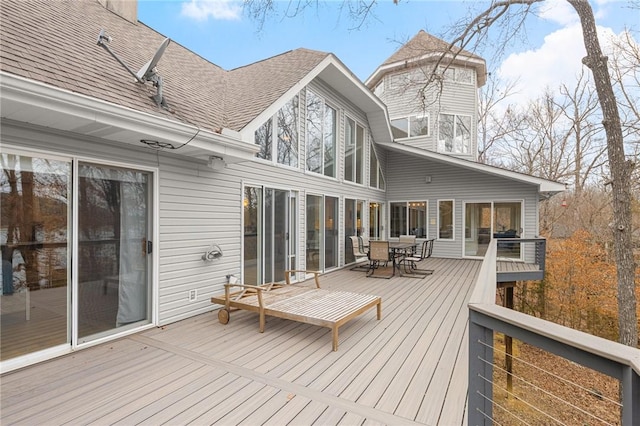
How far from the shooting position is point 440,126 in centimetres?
1300

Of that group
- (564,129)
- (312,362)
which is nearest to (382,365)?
(312,362)

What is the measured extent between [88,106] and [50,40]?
5.04ft

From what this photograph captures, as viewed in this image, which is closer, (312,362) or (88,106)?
(88,106)

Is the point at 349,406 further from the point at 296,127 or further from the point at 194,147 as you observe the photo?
the point at 296,127

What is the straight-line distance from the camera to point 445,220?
1113cm

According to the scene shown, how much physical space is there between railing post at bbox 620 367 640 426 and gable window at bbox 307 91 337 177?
6621 millimetres

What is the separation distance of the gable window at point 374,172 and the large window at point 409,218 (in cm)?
116

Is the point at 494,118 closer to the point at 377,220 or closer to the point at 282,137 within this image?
the point at 377,220

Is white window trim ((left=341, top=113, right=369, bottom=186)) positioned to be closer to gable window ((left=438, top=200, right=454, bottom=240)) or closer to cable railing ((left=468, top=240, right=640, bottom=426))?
gable window ((left=438, top=200, right=454, bottom=240))

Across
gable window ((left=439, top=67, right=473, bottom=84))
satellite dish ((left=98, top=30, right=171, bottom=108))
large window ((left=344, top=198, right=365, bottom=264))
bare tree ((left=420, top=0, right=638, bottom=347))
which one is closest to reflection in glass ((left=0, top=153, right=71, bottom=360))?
satellite dish ((left=98, top=30, right=171, bottom=108))

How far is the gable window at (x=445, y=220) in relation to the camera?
11.0 m

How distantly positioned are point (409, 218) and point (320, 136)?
218 inches

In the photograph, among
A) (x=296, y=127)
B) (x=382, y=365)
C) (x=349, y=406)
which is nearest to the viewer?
(x=349, y=406)

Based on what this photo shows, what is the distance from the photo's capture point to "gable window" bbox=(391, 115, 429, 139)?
13188mm
